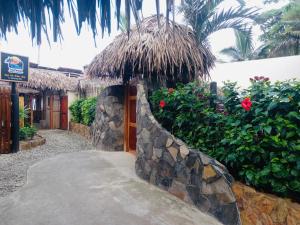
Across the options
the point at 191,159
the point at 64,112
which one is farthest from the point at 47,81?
the point at 191,159

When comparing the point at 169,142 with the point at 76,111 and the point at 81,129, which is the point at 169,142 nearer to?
the point at 81,129

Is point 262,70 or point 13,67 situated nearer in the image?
point 13,67

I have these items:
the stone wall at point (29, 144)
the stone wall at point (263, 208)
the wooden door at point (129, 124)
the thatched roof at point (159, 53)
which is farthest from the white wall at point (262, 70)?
the stone wall at point (29, 144)

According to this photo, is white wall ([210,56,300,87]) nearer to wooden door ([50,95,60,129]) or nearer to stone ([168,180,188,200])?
stone ([168,180,188,200])

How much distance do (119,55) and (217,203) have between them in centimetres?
357

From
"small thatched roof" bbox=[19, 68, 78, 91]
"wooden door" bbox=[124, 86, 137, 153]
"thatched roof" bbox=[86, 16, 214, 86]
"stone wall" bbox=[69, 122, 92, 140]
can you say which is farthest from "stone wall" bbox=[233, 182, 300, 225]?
"small thatched roof" bbox=[19, 68, 78, 91]

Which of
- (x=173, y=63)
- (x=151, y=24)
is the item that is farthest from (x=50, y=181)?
(x=151, y=24)

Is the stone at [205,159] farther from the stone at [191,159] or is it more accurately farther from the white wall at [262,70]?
the white wall at [262,70]

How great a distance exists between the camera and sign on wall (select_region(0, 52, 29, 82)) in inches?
235

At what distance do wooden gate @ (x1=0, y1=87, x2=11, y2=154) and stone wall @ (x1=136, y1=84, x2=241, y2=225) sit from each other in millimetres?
4000

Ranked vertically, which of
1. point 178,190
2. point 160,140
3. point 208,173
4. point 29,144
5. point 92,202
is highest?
point 160,140

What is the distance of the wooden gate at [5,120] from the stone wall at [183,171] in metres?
4.00

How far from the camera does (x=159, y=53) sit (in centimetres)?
461

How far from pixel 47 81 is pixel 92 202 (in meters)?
9.42
